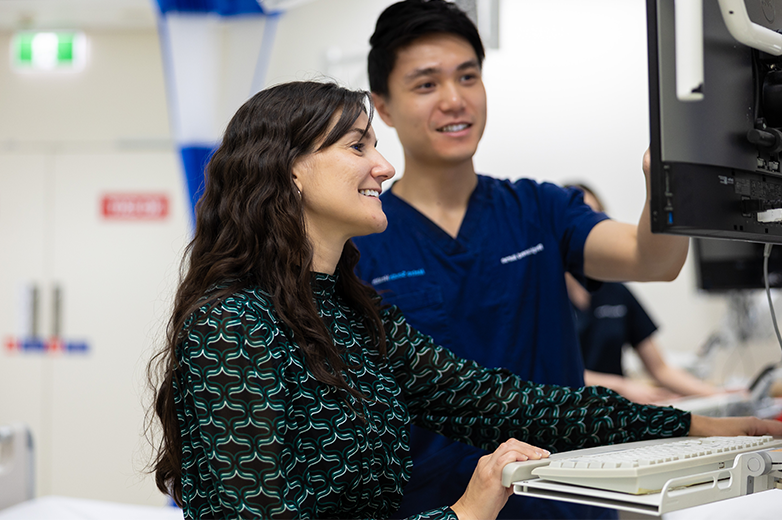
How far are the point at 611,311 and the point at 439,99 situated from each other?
5.74ft

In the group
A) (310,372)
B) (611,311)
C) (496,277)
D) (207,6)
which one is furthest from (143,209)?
(310,372)

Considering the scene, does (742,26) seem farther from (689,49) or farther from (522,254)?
(522,254)

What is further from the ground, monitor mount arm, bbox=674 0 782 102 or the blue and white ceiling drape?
the blue and white ceiling drape

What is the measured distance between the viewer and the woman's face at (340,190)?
1139mm

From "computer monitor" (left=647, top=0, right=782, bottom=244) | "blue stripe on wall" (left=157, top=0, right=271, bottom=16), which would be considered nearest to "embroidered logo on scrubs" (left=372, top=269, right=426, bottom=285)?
A: "computer monitor" (left=647, top=0, right=782, bottom=244)

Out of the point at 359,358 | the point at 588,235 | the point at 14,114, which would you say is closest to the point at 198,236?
the point at 359,358

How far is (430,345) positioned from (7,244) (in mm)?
4241

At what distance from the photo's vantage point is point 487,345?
1.54 m

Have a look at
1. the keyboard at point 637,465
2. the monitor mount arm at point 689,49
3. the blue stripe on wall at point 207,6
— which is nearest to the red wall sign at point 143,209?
the blue stripe on wall at point 207,6

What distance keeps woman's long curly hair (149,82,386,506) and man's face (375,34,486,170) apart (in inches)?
15.4

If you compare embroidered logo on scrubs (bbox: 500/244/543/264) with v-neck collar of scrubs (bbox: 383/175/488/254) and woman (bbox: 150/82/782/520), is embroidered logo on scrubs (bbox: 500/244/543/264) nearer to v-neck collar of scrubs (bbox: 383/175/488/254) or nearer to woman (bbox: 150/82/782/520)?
v-neck collar of scrubs (bbox: 383/175/488/254)

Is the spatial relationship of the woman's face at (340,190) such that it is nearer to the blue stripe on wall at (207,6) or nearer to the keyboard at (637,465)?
the keyboard at (637,465)

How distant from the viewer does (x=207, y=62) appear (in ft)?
8.20

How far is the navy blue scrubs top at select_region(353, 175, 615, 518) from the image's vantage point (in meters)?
1.53
